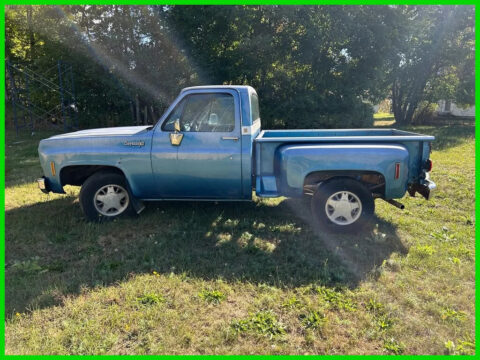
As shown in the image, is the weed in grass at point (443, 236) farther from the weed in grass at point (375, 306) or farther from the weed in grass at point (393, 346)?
the weed in grass at point (393, 346)

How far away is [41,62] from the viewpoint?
17.6 meters

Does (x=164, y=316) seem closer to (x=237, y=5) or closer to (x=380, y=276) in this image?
(x=380, y=276)

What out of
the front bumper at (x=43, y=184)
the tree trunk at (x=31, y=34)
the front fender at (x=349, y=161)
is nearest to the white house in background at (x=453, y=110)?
the front fender at (x=349, y=161)

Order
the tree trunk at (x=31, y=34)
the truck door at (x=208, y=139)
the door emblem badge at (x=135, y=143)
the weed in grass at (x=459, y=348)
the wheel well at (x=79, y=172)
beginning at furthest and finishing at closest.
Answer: the tree trunk at (x=31, y=34) < the wheel well at (x=79, y=172) < the door emblem badge at (x=135, y=143) < the truck door at (x=208, y=139) < the weed in grass at (x=459, y=348)

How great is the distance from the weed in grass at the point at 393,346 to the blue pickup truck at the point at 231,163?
1.98m

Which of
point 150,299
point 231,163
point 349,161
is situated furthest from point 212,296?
point 349,161

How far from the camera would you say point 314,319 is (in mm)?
3018

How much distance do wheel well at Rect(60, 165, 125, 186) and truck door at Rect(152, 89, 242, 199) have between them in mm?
790

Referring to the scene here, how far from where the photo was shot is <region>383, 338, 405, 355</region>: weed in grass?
8.79 ft

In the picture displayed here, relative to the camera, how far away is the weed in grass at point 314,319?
2938 mm

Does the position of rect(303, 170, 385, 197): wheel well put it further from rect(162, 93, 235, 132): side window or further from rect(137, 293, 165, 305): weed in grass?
rect(137, 293, 165, 305): weed in grass

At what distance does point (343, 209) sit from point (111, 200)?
3276mm

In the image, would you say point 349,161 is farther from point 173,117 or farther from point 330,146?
point 173,117

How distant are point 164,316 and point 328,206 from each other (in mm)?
2578
